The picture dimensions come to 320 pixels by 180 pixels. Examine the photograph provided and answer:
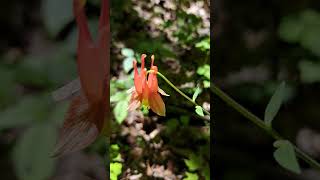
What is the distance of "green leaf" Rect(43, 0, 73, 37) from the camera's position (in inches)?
38.8

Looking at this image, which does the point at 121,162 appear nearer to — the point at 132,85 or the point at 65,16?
the point at 132,85

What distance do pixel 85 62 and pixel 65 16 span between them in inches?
4.4

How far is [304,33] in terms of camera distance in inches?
49.9

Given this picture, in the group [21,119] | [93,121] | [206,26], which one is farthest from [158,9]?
[21,119]

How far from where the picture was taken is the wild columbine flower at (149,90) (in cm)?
97

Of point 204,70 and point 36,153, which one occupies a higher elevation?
point 204,70

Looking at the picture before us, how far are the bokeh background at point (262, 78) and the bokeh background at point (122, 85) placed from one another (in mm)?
292

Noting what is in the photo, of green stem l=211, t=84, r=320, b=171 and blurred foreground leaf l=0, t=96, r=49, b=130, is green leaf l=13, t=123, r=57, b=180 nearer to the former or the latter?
blurred foreground leaf l=0, t=96, r=49, b=130

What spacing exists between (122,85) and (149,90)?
0.07 m

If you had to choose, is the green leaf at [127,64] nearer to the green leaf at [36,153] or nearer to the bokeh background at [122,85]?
the bokeh background at [122,85]

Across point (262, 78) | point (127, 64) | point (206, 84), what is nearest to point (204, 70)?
point (206, 84)

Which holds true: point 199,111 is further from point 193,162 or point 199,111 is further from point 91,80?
point 91,80

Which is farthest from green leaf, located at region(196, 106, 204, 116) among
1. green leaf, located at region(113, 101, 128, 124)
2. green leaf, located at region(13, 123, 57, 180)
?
green leaf, located at region(13, 123, 57, 180)

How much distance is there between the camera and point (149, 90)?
38.1 inches
